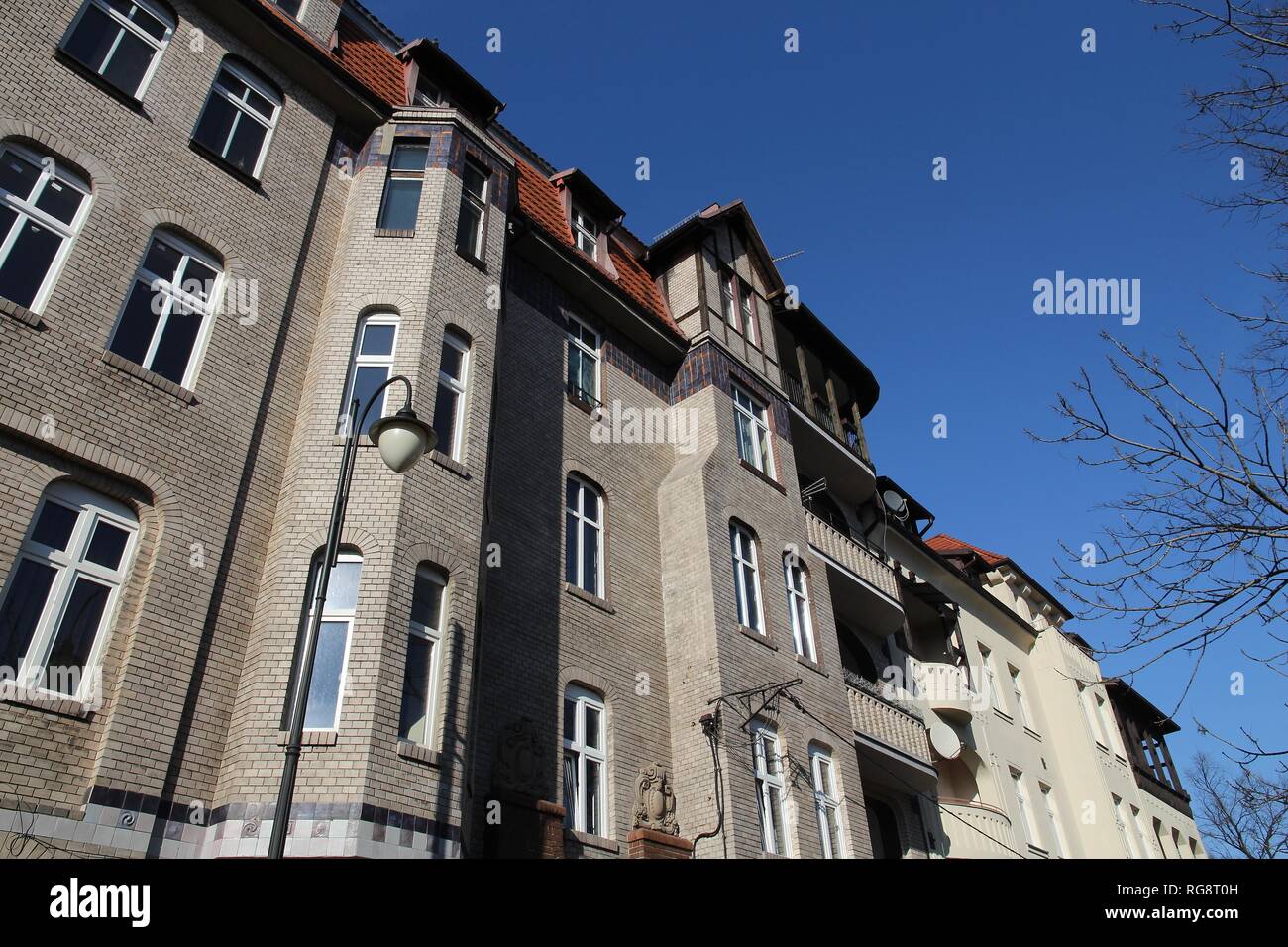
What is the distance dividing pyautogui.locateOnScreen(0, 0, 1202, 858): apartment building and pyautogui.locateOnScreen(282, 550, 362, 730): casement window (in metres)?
0.04

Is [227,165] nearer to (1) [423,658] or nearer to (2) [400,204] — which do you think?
(2) [400,204]

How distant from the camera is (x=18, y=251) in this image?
9.50 metres

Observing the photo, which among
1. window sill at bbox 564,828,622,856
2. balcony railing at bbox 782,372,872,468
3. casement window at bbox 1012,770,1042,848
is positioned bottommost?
window sill at bbox 564,828,622,856

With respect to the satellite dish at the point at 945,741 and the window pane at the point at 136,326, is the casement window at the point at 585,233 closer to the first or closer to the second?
the window pane at the point at 136,326

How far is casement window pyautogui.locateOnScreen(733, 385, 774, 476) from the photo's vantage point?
18.7 metres

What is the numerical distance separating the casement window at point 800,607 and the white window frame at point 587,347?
4.86 m

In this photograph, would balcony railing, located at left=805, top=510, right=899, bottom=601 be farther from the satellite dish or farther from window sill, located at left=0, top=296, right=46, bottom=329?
window sill, located at left=0, top=296, right=46, bottom=329

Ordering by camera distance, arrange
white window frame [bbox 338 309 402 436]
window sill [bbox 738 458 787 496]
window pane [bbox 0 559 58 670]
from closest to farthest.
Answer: window pane [bbox 0 559 58 670]
white window frame [bbox 338 309 402 436]
window sill [bbox 738 458 787 496]

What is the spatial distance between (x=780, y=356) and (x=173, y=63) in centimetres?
1515

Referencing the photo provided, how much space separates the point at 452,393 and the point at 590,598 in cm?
382

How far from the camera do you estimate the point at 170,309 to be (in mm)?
10695

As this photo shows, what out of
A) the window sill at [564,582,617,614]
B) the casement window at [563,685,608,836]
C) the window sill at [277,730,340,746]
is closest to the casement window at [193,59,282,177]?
the window sill at [564,582,617,614]

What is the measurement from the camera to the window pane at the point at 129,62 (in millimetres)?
11586

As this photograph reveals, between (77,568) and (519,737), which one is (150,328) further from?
Result: (519,737)
